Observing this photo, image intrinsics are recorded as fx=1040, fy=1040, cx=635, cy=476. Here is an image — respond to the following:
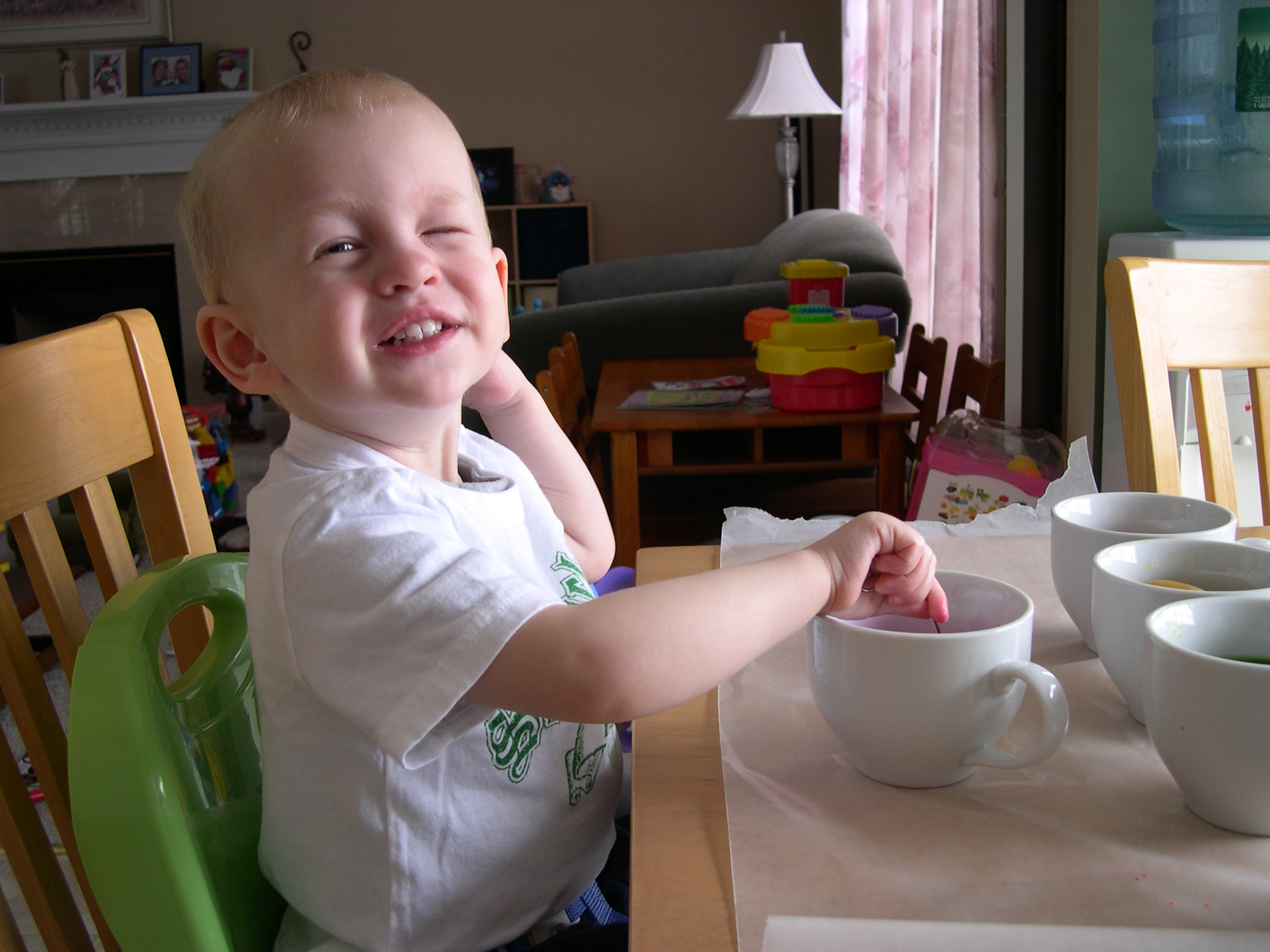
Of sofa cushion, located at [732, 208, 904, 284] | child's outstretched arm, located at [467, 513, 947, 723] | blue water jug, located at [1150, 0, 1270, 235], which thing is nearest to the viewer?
child's outstretched arm, located at [467, 513, 947, 723]

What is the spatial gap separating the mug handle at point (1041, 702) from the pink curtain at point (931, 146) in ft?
7.07

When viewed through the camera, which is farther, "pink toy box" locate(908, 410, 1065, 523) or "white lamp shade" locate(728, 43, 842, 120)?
"white lamp shade" locate(728, 43, 842, 120)

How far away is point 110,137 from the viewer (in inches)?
205

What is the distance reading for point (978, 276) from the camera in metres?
2.71

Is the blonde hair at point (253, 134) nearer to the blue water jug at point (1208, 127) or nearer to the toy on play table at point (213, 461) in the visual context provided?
the blue water jug at point (1208, 127)

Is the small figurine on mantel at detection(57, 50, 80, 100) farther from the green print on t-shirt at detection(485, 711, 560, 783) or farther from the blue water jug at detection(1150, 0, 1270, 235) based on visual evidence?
the green print on t-shirt at detection(485, 711, 560, 783)

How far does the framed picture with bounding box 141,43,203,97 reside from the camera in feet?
17.1

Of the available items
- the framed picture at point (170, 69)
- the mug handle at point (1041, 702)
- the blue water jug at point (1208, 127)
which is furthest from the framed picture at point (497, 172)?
the mug handle at point (1041, 702)

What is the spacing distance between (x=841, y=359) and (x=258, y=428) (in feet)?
12.2

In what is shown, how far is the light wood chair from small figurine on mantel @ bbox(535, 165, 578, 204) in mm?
2979

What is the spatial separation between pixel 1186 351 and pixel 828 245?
1.81 metres

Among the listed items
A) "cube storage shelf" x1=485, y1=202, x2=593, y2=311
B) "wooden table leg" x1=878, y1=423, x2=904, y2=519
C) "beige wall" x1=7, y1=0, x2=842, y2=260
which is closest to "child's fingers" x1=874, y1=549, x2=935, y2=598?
"wooden table leg" x1=878, y1=423, x2=904, y2=519

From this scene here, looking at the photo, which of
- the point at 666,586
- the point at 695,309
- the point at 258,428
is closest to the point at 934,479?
the point at 695,309

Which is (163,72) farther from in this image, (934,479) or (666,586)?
(666,586)
